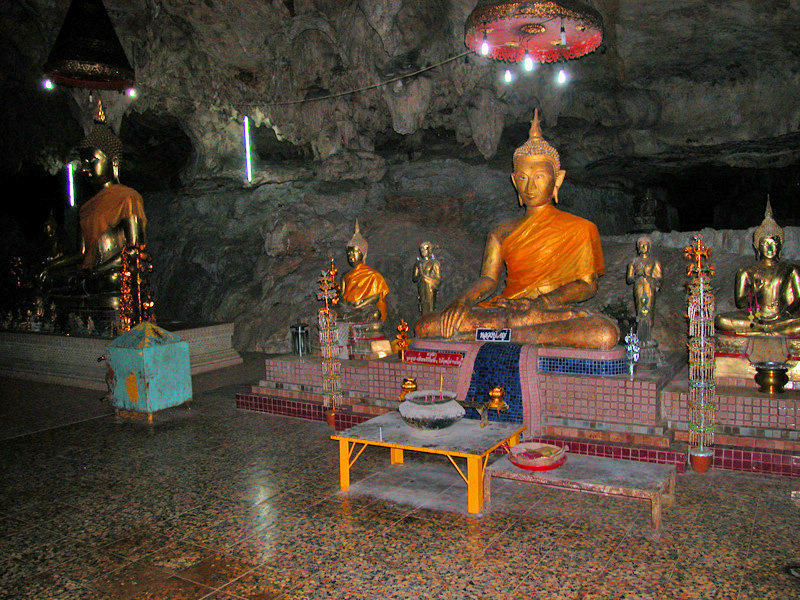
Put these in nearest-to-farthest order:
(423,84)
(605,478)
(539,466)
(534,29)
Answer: (605,478), (539,466), (534,29), (423,84)

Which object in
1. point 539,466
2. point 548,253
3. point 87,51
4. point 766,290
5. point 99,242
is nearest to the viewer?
point 539,466

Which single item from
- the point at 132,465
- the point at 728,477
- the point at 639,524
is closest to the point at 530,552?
the point at 639,524

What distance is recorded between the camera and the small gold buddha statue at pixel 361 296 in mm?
6523

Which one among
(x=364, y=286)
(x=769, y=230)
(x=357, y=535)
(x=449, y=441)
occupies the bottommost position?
(x=357, y=535)

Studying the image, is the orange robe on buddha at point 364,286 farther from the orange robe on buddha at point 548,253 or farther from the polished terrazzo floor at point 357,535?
the polished terrazzo floor at point 357,535

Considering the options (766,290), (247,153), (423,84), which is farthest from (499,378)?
(247,153)

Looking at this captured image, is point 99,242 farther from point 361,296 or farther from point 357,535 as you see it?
point 357,535

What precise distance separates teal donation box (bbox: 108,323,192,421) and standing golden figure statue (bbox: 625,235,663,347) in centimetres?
420

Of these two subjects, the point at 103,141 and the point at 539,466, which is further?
the point at 103,141

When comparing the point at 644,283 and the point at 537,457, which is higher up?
the point at 644,283

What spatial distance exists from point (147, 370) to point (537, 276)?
3.69 m

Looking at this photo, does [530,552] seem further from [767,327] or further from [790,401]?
[767,327]

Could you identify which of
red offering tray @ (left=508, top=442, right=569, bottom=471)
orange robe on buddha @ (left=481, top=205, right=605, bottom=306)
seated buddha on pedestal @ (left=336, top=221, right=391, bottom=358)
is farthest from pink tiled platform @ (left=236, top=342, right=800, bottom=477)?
orange robe on buddha @ (left=481, top=205, right=605, bottom=306)

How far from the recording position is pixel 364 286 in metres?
→ 6.71
